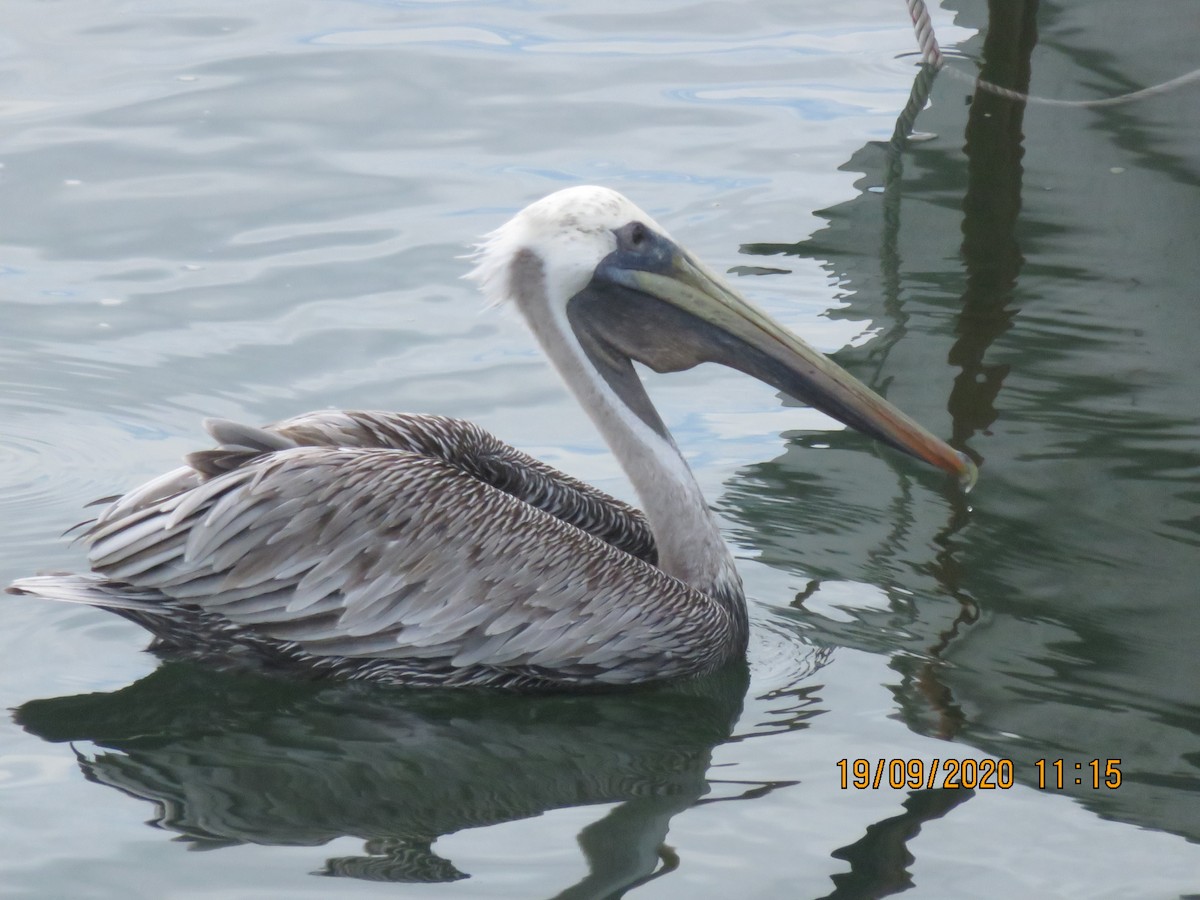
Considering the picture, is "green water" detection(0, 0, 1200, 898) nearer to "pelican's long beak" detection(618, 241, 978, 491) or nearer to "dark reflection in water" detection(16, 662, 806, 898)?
"dark reflection in water" detection(16, 662, 806, 898)

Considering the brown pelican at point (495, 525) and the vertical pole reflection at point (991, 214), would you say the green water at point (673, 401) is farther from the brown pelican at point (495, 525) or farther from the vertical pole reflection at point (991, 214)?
the brown pelican at point (495, 525)

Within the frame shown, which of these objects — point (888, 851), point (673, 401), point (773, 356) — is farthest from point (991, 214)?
point (888, 851)

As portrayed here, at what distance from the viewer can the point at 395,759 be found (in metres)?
4.32

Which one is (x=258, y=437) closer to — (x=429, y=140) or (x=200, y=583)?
(x=200, y=583)

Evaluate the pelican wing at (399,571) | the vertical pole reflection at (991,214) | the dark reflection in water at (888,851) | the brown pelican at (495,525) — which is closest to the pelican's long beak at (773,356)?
the brown pelican at (495,525)

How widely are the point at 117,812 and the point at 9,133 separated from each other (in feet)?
18.9

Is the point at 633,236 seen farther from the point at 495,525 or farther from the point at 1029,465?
the point at 1029,465

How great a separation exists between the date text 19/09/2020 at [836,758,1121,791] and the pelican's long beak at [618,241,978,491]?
34.1 inches

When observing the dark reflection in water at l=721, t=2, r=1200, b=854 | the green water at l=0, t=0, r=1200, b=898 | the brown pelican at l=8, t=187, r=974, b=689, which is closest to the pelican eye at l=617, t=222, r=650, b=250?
the brown pelican at l=8, t=187, r=974, b=689

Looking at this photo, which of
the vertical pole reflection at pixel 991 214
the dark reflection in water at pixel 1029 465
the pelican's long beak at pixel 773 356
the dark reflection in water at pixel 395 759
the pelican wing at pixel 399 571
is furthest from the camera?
the vertical pole reflection at pixel 991 214

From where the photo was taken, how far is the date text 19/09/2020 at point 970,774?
13.8ft

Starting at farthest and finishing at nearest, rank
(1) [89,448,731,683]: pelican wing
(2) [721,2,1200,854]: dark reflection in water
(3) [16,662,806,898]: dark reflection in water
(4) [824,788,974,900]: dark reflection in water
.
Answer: (2) [721,2,1200,854]: dark reflection in water < (1) [89,448,731,683]: pelican wing < (3) [16,662,806,898]: dark reflection in water < (4) [824,788,974,900]: dark reflection in water

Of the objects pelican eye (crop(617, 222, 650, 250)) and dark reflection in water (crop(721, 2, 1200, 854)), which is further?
pelican eye (crop(617, 222, 650, 250))

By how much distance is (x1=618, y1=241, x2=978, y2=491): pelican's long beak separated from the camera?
480 centimetres
